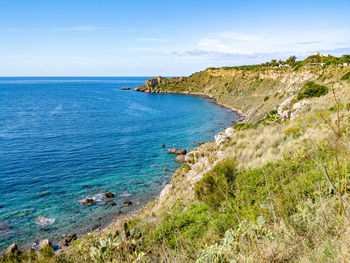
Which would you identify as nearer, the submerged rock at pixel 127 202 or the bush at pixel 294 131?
the bush at pixel 294 131

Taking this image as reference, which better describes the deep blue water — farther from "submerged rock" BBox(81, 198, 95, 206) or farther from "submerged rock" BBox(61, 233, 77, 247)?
"submerged rock" BBox(61, 233, 77, 247)

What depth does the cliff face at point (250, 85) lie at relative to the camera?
4427cm

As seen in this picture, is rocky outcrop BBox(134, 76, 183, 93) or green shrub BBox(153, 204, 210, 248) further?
Result: rocky outcrop BBox(134, 76, 183, 93)

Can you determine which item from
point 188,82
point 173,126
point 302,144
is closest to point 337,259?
point 302,144

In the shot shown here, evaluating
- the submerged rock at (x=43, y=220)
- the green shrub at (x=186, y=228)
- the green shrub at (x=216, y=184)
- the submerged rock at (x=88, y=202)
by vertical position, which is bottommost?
the submerged rock at (x=43, y=220)

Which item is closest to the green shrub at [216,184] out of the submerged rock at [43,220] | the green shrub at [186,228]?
the green shrub at [186,228]

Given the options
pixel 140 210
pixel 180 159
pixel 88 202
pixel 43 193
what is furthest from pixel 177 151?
pixel 43 193

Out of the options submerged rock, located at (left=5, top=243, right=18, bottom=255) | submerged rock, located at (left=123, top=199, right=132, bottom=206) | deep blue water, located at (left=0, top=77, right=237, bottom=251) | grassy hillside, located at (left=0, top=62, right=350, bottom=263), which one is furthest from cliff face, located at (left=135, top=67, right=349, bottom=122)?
submerged rock, located at (left=5, top=243, right=18, bottom=255)

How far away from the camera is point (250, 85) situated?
82000 millimetres

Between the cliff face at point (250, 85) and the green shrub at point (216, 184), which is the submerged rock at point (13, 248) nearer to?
the green shrub at point (216, 184)

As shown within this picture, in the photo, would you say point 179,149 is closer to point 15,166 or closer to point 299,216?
point 15,166

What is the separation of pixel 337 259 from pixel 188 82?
434 feet

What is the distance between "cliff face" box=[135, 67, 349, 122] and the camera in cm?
4427

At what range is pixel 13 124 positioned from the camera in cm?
4644
